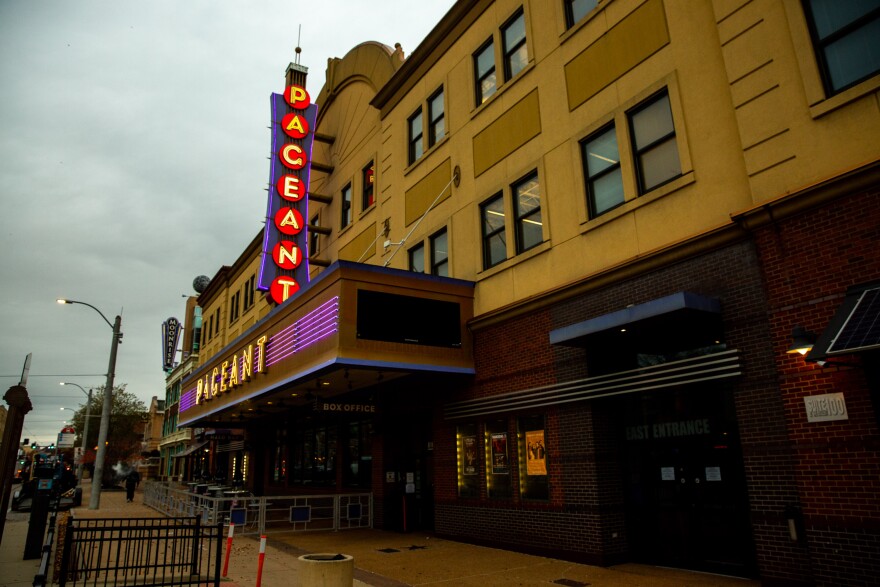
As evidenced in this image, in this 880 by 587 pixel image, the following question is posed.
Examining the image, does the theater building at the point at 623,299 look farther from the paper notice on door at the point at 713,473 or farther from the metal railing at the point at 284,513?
the metal railing at the point at 284,513

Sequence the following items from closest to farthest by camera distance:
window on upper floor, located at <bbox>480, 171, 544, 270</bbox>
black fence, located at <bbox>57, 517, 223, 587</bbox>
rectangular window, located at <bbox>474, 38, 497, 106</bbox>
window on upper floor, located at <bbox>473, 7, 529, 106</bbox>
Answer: black fence, located at <bbox>57, 517, 223, 587</bbox> → window on upper floor, located at <bbox>480, 171, 544, 270</bbox> → window on upper floor, located at <bbox>473, 7, 529, 106</bbox> → rectangular window, located at <bbox>474, 38, 497, 106</bbox>

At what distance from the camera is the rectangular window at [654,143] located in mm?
11195

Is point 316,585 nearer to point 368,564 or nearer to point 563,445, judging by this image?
point 368,564

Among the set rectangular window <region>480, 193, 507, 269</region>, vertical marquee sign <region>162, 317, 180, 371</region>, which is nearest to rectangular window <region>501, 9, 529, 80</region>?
rectangular window <region>480, 193, 507, 269</region>

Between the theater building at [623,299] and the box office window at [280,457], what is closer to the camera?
the theater building at [623,299]

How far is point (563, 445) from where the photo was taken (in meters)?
12.1

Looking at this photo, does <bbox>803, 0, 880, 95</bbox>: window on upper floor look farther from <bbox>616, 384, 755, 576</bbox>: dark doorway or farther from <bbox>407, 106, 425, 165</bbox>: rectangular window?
<bbox>407, 106, 425, 165</bbox>: rectangular window

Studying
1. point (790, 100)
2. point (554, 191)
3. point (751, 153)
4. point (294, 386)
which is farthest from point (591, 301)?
point (294, 386)

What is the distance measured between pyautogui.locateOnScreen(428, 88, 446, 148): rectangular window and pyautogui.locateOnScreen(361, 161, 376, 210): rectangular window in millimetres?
3983

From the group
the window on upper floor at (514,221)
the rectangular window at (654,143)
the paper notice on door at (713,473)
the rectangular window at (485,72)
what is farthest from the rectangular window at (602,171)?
the paper notice on door at (713,473)

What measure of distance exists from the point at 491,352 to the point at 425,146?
25.0 feet

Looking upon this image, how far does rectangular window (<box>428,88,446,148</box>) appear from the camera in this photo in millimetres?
18562

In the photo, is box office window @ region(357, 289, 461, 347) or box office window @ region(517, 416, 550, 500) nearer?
box office window @ region(517, 416, 550, 500)

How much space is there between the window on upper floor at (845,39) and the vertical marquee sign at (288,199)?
18023mm
